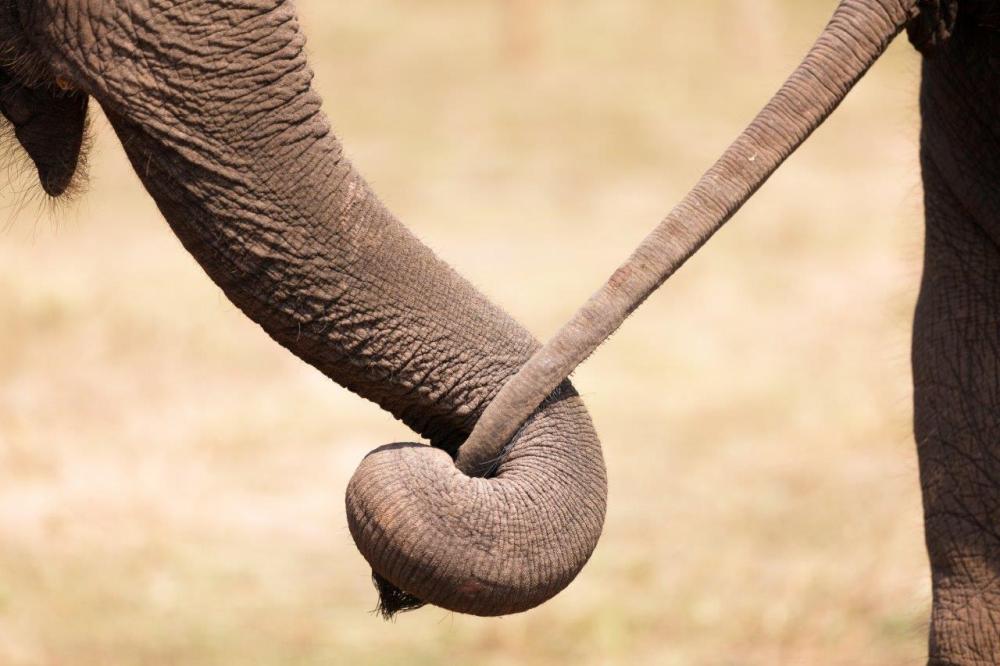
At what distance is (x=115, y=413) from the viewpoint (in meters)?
6.46

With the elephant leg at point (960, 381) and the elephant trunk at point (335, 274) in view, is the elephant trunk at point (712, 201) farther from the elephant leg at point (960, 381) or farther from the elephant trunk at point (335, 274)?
the elephant leg at point (960, 381)

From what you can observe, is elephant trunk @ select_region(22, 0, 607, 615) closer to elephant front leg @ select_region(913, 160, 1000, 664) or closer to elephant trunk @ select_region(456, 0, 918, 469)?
elephant trunk @ select_region(456, 0, 918, 469)

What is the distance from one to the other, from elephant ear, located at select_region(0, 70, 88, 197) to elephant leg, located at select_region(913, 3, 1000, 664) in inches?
62.0

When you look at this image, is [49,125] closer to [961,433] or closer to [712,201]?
[712,201]

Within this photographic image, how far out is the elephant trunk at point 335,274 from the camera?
2.29 m

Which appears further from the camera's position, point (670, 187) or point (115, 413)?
point (670, 187)

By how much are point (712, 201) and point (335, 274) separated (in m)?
0.59

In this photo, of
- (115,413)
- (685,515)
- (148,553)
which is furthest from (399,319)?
(115,413)

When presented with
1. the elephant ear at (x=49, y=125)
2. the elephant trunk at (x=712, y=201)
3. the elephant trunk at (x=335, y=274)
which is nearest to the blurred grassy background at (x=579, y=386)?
the elephant ear at (x=49, y=125)

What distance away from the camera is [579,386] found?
7188 mm

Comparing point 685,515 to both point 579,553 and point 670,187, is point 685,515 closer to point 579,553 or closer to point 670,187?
point 579,553

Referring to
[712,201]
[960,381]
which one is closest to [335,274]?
[712,201]

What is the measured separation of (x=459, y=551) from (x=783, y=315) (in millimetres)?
6441

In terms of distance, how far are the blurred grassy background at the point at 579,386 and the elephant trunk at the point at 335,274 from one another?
100 cm
